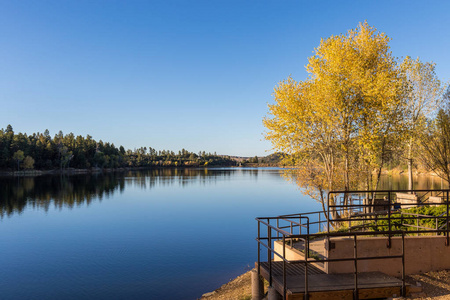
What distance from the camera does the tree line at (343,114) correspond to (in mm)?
19406

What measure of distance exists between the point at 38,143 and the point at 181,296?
14893 centimetres

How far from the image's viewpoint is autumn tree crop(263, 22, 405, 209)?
1936cm

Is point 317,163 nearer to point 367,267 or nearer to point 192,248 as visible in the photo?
point 192,248

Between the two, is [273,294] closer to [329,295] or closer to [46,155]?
[329,295]

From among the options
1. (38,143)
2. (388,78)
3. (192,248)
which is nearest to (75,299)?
(192,248)

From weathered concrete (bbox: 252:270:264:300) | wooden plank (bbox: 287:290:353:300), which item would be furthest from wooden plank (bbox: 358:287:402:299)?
weathered concrete (bbox: 252:270:264:300)

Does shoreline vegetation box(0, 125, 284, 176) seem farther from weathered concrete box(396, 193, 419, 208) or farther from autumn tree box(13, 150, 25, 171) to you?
weathered concrete box(396, 193, 419, 208)

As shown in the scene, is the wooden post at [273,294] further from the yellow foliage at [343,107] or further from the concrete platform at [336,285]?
the yellow foliage at [343,107]

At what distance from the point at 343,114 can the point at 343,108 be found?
41cm

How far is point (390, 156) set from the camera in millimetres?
22875

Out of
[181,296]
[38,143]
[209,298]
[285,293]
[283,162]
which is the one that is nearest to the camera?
[285,293]

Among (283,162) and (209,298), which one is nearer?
(209,298)

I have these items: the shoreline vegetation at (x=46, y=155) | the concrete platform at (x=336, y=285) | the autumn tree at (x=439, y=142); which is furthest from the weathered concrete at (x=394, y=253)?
the shoreline vegetation at (x=46, y=155)

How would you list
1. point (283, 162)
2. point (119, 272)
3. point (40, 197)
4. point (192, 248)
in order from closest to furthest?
point (119, 272) < point (283, 162) < point (192, 248) < point (40, 197)
